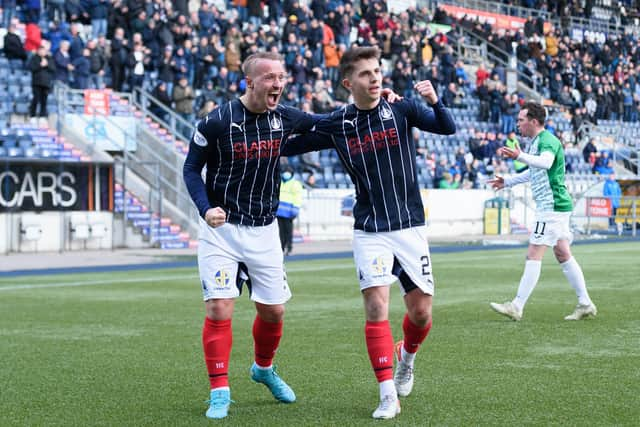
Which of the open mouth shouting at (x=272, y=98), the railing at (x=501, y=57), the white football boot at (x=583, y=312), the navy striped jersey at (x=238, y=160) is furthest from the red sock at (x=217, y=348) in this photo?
the railing at (x=501, y=57)

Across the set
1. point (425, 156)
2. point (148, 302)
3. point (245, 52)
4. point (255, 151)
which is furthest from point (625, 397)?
point (425, 156)

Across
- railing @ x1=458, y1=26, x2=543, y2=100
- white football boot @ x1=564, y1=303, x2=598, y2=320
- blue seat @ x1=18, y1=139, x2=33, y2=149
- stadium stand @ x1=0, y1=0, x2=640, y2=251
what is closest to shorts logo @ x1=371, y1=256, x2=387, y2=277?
white football boot @ x1=564, y1=303, x2=598, y2=320

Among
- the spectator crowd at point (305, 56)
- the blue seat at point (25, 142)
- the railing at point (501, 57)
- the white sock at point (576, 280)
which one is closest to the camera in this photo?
the white sock at point (576, 280)

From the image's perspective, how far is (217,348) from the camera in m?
6.36

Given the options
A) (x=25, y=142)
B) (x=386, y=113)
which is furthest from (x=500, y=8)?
(x=386, y=113)

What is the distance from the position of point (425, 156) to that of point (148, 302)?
2189 cm

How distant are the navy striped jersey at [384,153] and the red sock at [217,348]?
104cm

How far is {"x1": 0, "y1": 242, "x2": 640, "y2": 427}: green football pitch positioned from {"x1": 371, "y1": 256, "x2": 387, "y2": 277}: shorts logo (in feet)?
2.63

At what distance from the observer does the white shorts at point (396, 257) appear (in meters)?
6.39

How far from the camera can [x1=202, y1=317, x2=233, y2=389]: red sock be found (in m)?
6.32

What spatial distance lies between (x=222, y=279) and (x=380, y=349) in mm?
1027

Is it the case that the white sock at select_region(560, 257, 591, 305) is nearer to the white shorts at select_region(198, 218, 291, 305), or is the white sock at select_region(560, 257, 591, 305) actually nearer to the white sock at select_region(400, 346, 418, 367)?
the white sock at select_region(400, 346, 418, 367)

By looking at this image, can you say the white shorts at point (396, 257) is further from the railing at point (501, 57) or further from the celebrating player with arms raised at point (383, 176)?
the railing at point (501, 57)

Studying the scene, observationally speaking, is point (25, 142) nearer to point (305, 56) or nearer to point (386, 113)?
point (305, 56)
